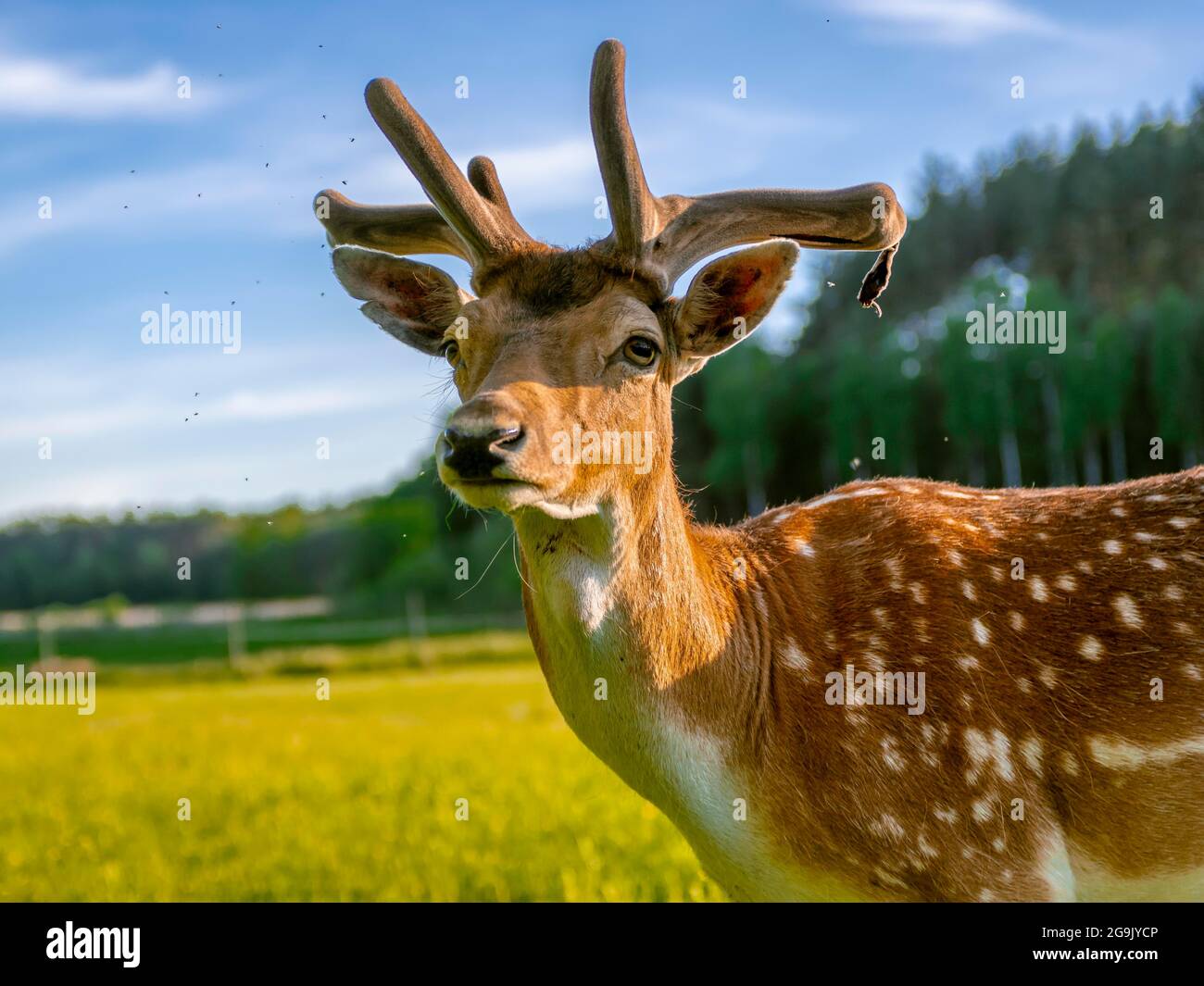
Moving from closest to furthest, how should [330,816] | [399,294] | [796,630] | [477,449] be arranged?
[477,449] < [796,630] < [399,294] < [330,816]

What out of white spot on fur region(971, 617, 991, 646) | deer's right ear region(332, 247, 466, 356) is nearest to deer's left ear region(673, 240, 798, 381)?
deer's right ear region(332, 247, 466, 356)

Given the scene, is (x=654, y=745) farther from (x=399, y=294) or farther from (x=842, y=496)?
(x=399, y=294)

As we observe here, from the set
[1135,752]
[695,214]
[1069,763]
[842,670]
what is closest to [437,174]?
[695,214]

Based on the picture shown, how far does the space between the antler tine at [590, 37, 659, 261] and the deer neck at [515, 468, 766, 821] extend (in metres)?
0.90

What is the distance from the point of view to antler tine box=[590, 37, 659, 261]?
4.12 metres

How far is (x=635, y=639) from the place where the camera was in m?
3.97

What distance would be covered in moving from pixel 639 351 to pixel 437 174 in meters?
1.05

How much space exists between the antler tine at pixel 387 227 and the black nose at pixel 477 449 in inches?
65.4

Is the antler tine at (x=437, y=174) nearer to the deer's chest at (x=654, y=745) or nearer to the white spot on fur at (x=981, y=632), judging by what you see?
the deer's chest at (x=654, y=745)

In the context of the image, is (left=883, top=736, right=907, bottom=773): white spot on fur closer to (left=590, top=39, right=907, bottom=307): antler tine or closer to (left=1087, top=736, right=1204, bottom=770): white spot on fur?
(left=1087, top=736, right=1204, bottom=770): white spot on fur

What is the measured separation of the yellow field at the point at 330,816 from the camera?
707cm

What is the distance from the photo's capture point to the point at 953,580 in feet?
14.5

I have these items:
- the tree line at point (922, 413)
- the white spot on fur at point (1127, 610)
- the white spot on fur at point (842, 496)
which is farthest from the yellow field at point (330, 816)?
the tree line at point (922, 413)
